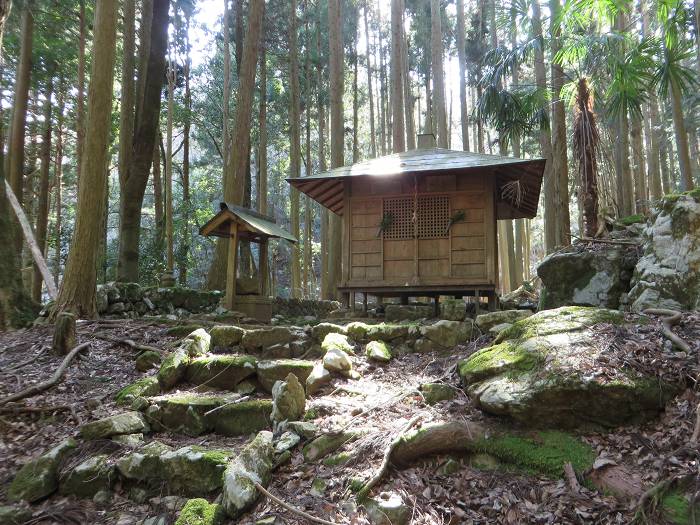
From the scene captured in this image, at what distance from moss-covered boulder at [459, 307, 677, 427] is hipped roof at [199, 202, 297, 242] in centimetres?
557

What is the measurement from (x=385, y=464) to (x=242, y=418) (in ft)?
5.48

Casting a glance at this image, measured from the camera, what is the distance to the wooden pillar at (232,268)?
8.30 meters

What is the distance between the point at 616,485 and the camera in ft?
8.42

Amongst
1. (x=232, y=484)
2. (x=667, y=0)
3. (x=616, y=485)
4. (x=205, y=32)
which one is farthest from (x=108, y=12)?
(x=205, y=32)

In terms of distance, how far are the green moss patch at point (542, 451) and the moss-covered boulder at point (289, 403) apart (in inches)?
63.2

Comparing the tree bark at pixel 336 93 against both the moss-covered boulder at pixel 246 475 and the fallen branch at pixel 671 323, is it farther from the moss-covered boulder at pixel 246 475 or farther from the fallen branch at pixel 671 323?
the moss-covered boulder at pixel 246 475

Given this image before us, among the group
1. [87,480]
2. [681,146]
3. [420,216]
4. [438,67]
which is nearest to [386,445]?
[87,480]

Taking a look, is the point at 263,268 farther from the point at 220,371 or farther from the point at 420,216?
the point at 220,371

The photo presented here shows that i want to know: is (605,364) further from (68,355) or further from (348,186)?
(348,186)

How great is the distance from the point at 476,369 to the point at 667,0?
834cm

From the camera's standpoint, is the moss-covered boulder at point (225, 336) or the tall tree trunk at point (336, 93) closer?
the moss-covered boulder at point (225, 336)

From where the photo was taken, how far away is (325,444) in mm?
3453

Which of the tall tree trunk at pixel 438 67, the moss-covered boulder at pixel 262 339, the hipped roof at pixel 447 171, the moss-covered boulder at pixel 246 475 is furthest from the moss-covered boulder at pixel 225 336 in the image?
the tall tree trunk at pixel 438 67

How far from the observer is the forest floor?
260cm
